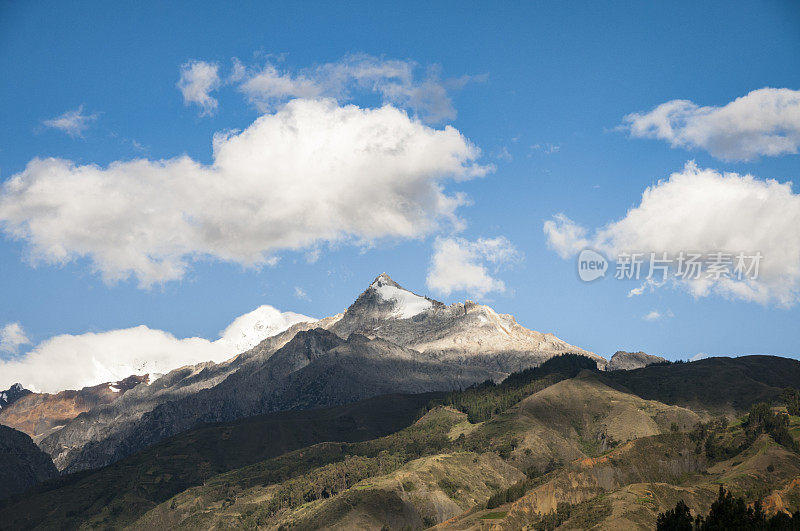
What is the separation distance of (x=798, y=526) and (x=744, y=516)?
12021 mm

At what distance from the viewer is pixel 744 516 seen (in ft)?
647

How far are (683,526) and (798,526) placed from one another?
25863 mm

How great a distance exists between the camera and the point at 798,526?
624 feet

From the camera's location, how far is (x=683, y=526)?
198125 mm

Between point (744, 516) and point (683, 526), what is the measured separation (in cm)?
1494

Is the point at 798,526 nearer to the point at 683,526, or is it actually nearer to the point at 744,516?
the point at 744,516

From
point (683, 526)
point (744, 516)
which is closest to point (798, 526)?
point (744, 516)
